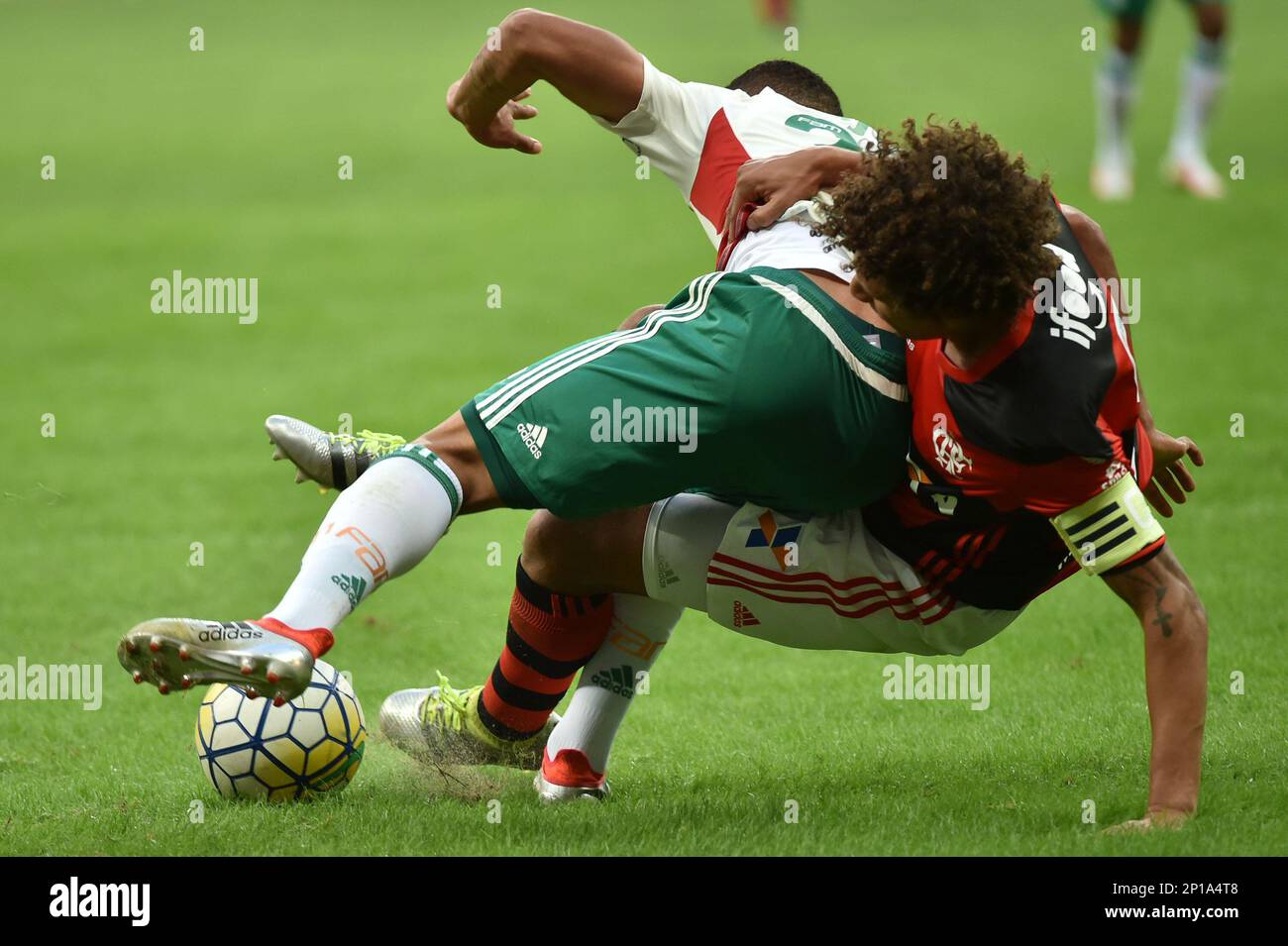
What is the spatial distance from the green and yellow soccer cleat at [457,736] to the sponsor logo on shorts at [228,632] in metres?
1.78

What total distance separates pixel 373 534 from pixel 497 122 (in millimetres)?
1769

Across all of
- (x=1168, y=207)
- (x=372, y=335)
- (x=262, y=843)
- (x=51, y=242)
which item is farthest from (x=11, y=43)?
(x=262, y=843)

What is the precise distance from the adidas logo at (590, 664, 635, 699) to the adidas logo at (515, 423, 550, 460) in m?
1.24

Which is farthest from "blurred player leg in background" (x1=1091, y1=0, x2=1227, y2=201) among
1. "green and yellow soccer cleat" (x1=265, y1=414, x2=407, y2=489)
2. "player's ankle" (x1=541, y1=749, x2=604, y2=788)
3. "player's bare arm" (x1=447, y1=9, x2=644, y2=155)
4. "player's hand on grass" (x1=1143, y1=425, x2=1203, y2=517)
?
"green and yellow soccer cleat" (x1=265, y1=414, x2=407, y2=489)

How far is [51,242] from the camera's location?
17.8m

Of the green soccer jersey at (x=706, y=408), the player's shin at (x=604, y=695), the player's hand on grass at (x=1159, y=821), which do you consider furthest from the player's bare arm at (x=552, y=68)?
the player's hand on grass at (x=1159, y=821)

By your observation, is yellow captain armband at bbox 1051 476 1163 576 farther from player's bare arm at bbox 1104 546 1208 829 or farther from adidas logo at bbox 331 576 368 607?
adidas logo at bbox 331 576 368 607

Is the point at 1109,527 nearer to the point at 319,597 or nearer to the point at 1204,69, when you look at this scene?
the point at 319,597

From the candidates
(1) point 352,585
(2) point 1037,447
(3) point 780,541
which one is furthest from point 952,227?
(1) point 352,585

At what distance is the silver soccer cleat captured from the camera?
3.53 meters

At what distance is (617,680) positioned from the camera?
511cm

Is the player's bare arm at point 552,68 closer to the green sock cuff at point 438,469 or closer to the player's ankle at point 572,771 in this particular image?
the green sock cuff at point 438,469

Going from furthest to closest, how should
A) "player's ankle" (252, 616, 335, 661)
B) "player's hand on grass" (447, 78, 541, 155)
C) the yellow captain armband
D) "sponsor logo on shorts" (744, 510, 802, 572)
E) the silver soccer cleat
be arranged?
1. "player's hand on grass" (447, 78, 541, 155)
2. "sponsor logo on shorts" (744, 510, 802, 572)
3. the yellow captain armband
4. "player's ankle" (252, 616, 335, 661)
5. the silver soccer cleat

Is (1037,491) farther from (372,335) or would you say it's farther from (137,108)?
(137,108)
